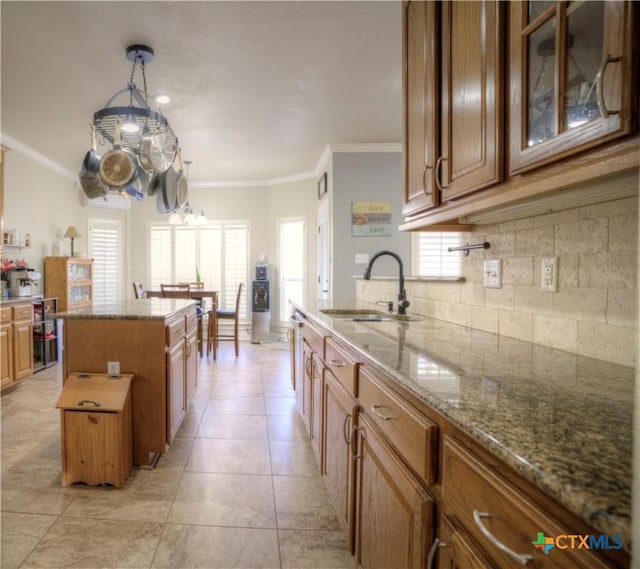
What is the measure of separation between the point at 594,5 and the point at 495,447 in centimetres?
91

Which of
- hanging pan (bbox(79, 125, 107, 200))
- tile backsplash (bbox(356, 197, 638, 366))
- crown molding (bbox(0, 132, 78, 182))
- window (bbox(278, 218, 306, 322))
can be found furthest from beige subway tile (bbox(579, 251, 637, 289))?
crown molding (bbox(0, 132, 78, 182))

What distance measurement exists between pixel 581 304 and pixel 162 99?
363 cm

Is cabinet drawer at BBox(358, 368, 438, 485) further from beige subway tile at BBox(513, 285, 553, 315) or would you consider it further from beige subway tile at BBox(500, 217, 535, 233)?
beige subway tile at BBox(500, 217, 535, 233)

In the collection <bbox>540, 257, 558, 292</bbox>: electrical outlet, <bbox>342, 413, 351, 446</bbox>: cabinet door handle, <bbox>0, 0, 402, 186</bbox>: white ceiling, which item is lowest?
<bbox>342, 413, 351, 446</bbox>: cabinet door handle

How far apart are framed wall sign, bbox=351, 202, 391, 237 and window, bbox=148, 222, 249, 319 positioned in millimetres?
2559

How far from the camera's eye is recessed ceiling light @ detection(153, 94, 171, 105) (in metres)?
3.39

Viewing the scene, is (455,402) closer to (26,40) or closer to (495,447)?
(495,447)

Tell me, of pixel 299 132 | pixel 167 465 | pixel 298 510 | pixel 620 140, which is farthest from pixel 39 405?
pixel 620 140

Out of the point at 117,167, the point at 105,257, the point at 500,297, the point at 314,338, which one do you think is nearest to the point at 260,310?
the point at 105,257

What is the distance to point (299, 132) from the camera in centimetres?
435

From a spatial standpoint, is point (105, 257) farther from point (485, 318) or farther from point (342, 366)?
point (485, 318)

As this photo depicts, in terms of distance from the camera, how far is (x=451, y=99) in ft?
4.44

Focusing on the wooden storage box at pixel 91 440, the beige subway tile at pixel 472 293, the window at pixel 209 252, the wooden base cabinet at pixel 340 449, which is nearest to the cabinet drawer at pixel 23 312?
the wooden storage box at pixel 91 440

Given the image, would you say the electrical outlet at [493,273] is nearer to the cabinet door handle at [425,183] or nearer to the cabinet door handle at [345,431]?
the cabinet door handle at [425,183]
